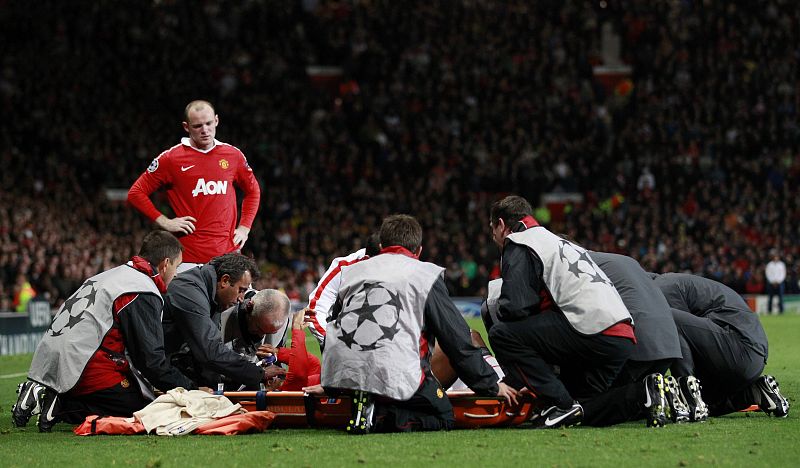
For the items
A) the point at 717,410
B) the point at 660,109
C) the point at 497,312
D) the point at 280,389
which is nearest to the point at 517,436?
the point at 497,312

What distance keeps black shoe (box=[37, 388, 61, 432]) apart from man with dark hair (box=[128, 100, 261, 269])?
1.93 metres

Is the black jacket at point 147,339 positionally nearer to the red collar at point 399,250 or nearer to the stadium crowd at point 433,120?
the red collar at point 399,250

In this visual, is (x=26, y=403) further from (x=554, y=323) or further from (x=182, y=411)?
(x=554, y=323)

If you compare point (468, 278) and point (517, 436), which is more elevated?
point (517, 436)

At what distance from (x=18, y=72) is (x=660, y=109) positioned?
1936cm

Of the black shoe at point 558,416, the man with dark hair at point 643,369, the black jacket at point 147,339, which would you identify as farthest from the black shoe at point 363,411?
the man with dark hair at point 643,369

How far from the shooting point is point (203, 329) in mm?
8797

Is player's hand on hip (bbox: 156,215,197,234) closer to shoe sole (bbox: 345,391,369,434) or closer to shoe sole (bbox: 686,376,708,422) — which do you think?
shoe sole (bbox: 345,391,369,434)

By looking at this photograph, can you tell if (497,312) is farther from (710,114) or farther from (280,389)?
(710,114)

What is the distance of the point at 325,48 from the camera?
37.9m

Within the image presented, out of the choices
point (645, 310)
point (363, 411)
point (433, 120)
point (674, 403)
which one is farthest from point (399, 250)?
point (433, 120)

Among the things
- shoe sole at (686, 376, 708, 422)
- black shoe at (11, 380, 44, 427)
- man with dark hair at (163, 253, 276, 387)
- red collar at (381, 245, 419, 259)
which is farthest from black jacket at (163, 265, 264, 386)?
shoe sole at (686, 376, 708, 422)

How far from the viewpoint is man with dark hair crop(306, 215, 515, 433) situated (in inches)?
297

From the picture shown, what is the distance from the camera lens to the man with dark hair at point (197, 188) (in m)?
9.95
